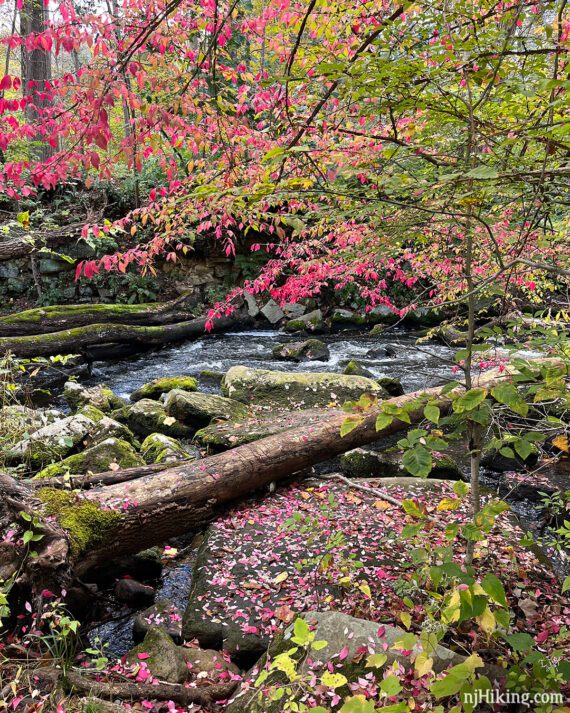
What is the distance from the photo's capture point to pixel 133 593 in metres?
3.64

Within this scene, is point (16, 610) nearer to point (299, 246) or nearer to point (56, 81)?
point (56, 81)

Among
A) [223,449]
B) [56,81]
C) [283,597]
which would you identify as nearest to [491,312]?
[223,449]

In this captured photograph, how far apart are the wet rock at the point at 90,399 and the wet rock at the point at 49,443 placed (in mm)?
1572

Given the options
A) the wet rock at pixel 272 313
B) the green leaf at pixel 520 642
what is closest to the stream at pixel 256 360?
the wet rock at pixel 272 313

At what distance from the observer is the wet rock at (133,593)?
3.62 meters

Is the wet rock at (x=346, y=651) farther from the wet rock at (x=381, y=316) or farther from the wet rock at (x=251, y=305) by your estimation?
the wet rock at (x=381, y=316)

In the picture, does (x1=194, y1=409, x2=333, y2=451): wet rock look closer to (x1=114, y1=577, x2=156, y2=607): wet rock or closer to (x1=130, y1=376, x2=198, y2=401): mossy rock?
(x1=114, y1=577, x2=156, y2=607): wet rock

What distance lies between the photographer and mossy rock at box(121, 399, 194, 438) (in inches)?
259

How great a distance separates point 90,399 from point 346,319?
10.1 metres

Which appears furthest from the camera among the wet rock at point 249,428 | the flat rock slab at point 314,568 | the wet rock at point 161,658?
the wet rock at point 249,428

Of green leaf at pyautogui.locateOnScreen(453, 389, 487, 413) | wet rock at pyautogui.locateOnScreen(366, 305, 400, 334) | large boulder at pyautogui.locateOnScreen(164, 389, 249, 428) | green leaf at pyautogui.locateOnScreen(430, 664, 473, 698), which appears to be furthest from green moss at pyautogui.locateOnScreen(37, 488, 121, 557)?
wet rock at pyautogui.locateOnScreen(366, 305, 400, 334)

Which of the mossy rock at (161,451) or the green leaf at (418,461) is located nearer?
the green leaf at (418,461)

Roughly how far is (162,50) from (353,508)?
4.02 meters

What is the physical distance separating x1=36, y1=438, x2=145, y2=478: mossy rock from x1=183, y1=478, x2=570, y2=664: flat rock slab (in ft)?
4.51
